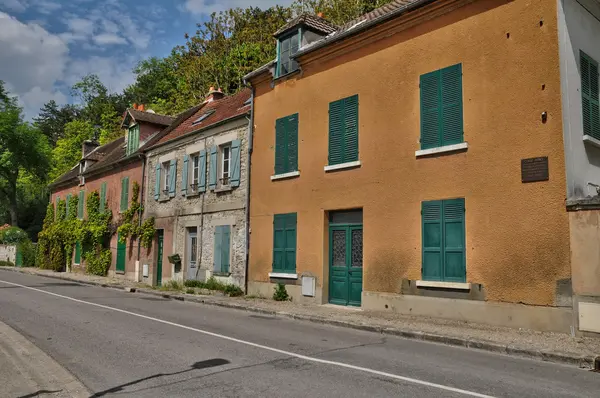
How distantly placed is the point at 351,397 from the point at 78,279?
71.5 feet

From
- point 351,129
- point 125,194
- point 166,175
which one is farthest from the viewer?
point 125,194

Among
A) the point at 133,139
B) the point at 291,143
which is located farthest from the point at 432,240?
the point at 133,139

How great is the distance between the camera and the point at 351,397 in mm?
4930

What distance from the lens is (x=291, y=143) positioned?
14.7 meters

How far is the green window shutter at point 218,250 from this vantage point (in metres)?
17.2

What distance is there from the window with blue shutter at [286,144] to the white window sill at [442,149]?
172 inches

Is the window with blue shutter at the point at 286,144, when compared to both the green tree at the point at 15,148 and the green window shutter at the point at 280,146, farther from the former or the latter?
the green tree at the point at 15,148

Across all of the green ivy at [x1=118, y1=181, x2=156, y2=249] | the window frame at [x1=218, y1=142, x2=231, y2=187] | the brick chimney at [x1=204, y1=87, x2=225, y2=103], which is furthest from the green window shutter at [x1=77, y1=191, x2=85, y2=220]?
the window frame at [x1=218, y1=142, x2=231, y2=187]

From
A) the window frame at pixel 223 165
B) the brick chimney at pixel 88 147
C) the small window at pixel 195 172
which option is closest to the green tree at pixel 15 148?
the brick chimney at pixel 88 147

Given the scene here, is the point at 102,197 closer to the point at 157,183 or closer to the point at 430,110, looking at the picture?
the point at 157,183

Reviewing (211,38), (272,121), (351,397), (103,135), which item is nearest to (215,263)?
(272,121)

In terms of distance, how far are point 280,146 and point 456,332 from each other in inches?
320

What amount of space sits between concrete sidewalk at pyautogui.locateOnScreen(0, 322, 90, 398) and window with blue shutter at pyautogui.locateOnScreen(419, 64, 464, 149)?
846 cm

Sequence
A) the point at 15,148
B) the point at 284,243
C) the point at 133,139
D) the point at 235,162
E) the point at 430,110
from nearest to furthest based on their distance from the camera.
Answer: the point at 430,110 < the point at 284,243 < the point at 235,162 < the point at 133,139 < the point at 15,148
